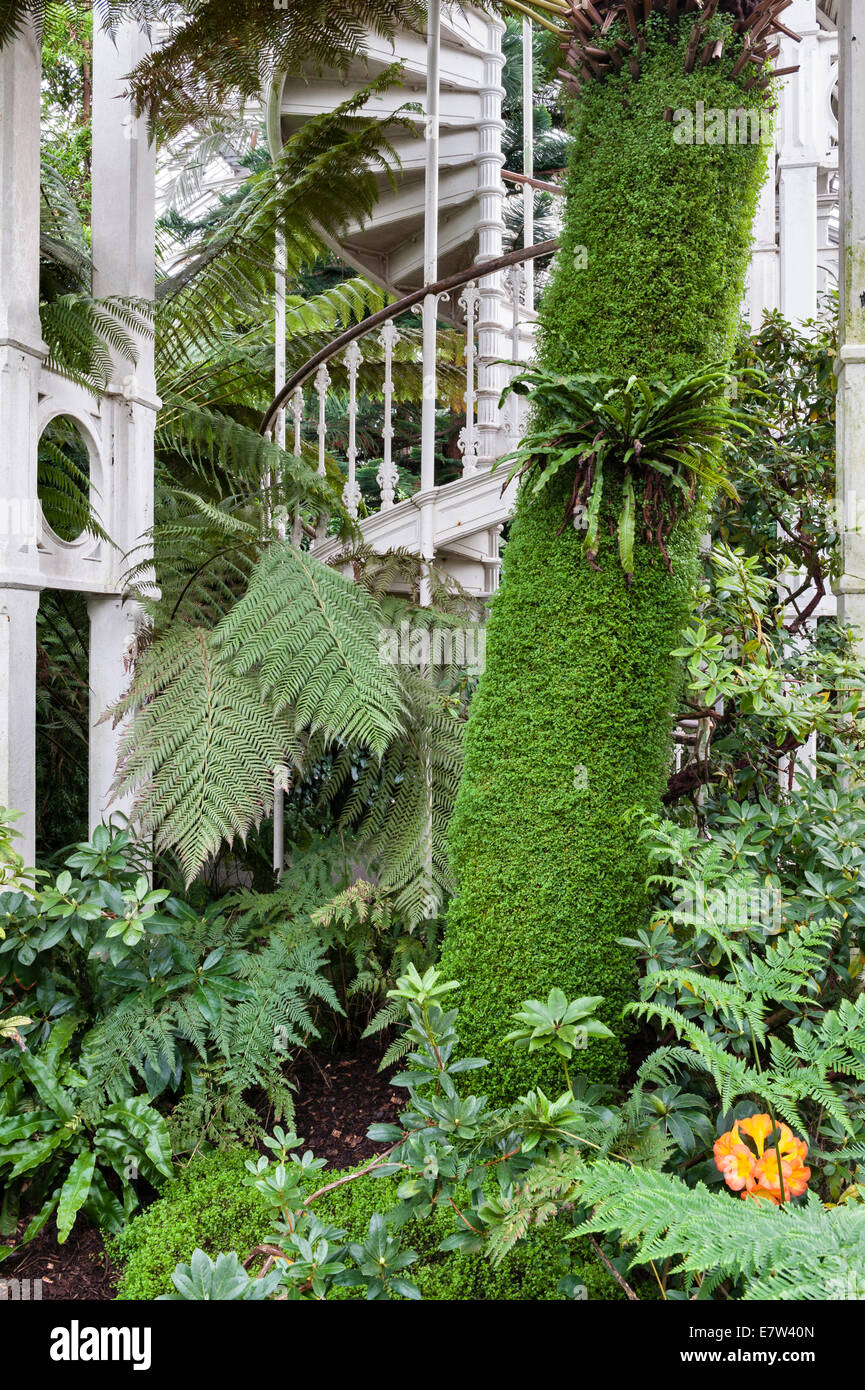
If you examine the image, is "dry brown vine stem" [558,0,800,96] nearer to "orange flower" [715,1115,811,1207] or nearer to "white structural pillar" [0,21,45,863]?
"white structural pillar" [0,21,45,863]

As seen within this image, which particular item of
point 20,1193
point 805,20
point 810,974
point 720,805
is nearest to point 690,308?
point 720,805

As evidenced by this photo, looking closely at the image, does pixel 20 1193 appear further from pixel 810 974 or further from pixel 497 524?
pixel 497 524

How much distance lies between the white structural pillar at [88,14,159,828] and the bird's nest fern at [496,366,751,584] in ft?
3.69

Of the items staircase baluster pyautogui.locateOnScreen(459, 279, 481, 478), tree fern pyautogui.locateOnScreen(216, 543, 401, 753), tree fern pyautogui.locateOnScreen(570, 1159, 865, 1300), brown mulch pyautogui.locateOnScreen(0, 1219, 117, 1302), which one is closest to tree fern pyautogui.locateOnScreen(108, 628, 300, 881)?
tree fern pyautogui.locateOnScreen(216, 543, 401, 753)

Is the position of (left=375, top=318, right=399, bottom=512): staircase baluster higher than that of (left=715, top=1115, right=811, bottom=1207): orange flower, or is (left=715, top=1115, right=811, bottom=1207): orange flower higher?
(left=375, top=318, right=399, bottom=512): staircase baluster

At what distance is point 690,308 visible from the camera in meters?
1.70

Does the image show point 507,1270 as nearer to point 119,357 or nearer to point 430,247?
point 119,357

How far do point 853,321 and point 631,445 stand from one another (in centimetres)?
88

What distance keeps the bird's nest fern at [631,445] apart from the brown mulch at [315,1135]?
4.02 ft

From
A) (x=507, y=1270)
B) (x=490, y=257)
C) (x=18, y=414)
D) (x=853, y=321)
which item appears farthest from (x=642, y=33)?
(x=490, y=257)

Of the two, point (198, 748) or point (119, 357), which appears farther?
point (119, 357)

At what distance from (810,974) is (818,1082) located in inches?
11.7

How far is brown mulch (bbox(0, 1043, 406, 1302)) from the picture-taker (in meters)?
1.53

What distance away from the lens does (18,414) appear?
6.40 feet
